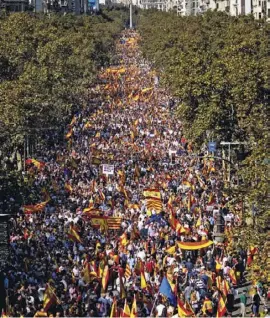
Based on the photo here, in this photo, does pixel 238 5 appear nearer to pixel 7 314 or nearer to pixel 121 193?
pixel 121 193

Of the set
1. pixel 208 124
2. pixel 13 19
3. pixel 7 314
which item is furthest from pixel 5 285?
pixel 13 19

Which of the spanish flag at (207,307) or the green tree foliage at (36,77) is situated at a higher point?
the green tree foliage at (36,77)

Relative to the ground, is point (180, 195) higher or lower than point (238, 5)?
lower

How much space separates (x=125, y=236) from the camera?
32281 millimetres

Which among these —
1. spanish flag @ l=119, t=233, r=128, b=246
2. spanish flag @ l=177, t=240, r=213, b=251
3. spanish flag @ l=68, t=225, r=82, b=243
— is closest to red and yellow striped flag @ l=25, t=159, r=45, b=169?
spanish flag @ l=68, t=225, r=82, b=243

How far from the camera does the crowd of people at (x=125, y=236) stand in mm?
25469

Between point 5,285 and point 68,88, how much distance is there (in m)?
42.8

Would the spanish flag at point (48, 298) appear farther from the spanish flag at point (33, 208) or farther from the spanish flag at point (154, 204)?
the spanish flag at point (154, 204)

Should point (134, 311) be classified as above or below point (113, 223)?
below

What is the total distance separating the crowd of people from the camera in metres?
25.5

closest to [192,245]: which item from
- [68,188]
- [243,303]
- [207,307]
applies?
[243,303]

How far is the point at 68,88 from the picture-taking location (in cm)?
6819

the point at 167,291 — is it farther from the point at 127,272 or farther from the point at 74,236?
the point at 74,236

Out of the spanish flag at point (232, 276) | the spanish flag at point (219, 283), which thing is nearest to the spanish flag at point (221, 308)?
the spanish flag at point (219, 283)
